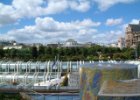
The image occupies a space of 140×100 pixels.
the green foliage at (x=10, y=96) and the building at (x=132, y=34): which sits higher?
the building at (x=132, y=34)

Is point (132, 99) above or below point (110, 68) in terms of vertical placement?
below

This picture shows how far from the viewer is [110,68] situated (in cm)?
781

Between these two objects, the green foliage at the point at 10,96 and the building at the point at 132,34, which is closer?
the green foliage at the point at 10,96

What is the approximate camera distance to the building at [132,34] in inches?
5901

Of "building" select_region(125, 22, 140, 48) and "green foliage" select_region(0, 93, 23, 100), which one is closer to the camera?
"green foliage" select_region(0, 93, 23, 100)

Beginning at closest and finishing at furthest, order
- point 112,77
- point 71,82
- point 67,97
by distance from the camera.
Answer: point 112,77, point 67,97, point 71,82

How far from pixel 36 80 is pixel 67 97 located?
17495 mm

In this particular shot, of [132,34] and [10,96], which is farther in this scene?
[132,34]

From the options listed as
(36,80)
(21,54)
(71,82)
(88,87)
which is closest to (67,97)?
(88,87)

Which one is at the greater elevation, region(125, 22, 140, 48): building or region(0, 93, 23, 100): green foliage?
region(125, 22, 140, 48): building

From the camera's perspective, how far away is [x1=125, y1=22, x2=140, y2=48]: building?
492 feet

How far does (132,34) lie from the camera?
150375 millimetres

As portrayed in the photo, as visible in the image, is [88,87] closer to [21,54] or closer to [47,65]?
[47,65]

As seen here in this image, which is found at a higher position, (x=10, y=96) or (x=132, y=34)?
(x=132, y=34)
